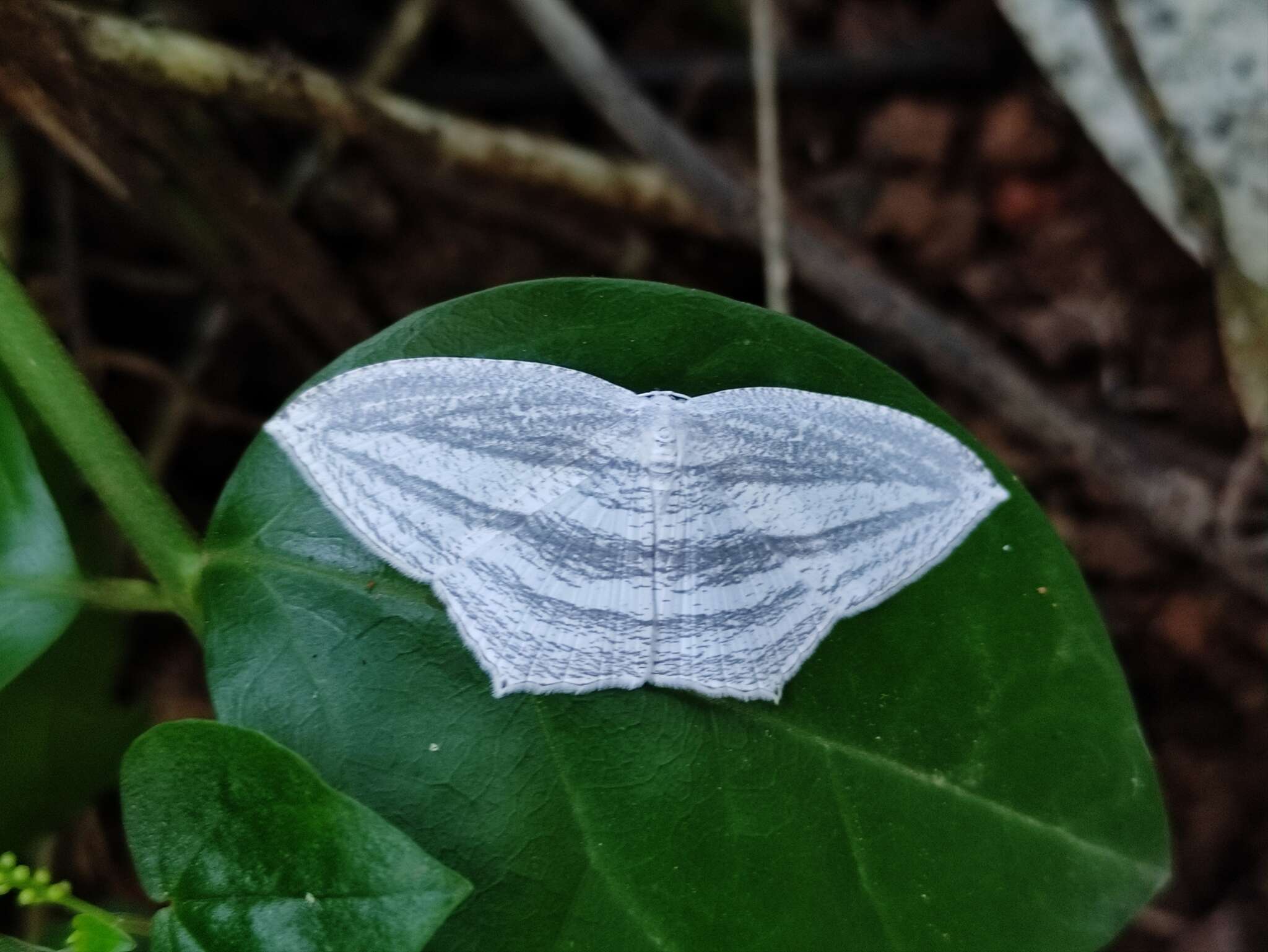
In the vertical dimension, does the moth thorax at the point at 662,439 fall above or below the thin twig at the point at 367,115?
below

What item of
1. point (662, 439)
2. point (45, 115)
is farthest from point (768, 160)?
point (45, 115)

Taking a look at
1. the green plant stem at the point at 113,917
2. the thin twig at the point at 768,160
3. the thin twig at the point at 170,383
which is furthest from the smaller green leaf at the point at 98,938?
the thin twig at the point at 768,160

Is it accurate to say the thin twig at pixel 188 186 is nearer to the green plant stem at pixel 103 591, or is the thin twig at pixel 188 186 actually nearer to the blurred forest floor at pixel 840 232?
the blurred forest floor at pixel 840 232

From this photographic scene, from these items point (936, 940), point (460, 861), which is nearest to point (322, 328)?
point (460, 861)

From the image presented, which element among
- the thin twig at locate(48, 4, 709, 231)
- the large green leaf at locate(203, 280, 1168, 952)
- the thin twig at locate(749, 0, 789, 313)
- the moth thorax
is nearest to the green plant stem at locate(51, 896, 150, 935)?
the large green leaf at locate(203, 280, 1168, 952)

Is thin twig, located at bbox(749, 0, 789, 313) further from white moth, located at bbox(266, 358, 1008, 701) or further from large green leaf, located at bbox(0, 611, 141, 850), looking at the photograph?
large green leaf, located at bbox(0, 611, 141, 850)

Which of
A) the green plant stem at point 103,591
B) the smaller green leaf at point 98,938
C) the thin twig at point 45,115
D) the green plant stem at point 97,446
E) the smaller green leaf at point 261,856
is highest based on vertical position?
the thin twig at point 45,115

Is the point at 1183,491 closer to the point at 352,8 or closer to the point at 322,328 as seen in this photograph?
the point at 322,328
